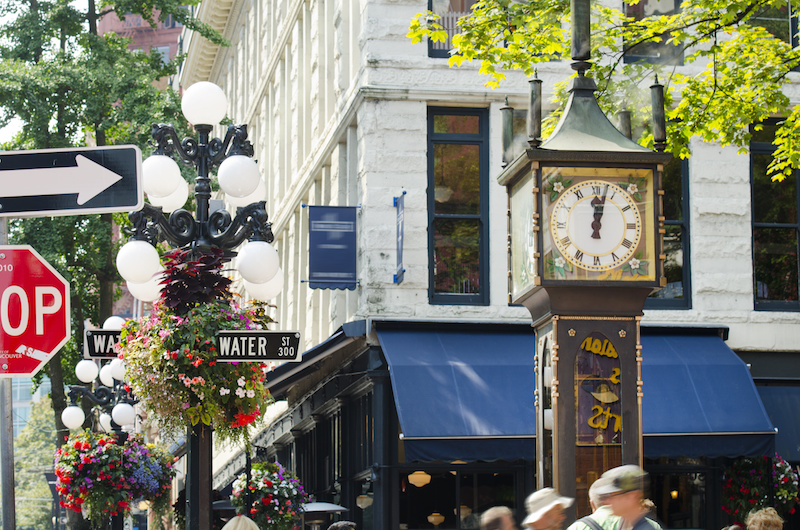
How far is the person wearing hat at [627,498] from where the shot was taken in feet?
22.4

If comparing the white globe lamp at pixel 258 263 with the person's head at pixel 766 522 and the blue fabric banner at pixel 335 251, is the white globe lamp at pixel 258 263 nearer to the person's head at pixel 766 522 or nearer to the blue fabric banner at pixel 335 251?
the person's head at pixel 766 522

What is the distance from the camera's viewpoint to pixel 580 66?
33.2 ft

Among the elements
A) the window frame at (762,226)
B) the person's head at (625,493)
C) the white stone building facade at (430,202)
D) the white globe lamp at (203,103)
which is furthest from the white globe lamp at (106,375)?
the person's head at (625,493)

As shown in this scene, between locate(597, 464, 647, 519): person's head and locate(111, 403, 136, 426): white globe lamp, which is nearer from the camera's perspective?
locate(597, 464, 647, 519): person's head

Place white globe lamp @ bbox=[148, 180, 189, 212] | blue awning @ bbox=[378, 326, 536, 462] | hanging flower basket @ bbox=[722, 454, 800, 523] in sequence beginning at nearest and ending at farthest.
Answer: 1. white globe lamp @ bbox=[148, 180, 189, 212]
2. blue awning @ bbox=[378, 326, 536, 462]
3. hanging flower basket @ bbox=[722, 454, 800, 523]

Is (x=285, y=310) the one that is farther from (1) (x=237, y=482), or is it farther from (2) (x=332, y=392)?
(1) (x=237, y=482)

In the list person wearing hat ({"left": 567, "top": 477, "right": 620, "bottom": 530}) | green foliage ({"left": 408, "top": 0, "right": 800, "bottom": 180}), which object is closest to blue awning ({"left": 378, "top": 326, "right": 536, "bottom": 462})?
green foliage ({"left": 408, "top": 0, "right": 800, "bottom": 180})

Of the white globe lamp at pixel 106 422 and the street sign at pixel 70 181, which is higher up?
the street sign at pixel 70 181

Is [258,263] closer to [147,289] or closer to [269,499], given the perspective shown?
[147,289]

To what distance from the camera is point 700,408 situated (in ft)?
56.5

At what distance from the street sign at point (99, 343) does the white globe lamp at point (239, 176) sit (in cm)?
207

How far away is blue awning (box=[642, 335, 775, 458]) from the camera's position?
16969mm

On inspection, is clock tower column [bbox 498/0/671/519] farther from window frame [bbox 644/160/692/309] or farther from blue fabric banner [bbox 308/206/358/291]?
window frame [bbox 644/160/692/309]

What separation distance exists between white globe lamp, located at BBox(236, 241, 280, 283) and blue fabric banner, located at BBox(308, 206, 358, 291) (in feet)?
25.9
